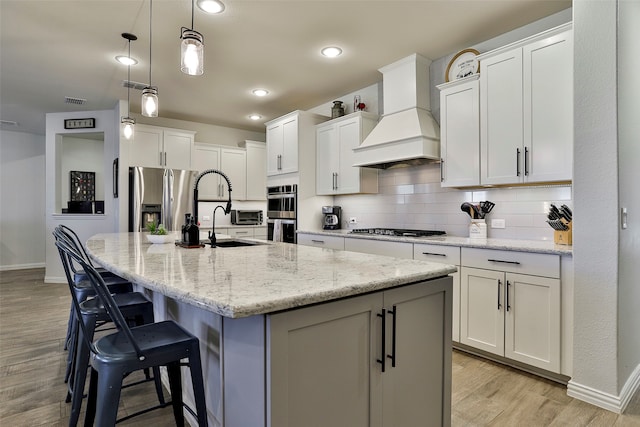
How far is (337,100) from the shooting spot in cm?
484

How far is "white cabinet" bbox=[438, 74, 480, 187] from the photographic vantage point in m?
3.07

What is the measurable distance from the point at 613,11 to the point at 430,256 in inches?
75.4

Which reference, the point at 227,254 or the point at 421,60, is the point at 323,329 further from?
the point at 421,60

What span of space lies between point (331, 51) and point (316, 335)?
305 centimetres

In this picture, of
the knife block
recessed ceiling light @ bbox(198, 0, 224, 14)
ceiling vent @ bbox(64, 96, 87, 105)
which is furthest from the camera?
ceiling vent @ bbox(64, 96, 87, 105)

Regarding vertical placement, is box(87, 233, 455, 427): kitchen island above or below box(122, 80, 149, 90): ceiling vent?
below

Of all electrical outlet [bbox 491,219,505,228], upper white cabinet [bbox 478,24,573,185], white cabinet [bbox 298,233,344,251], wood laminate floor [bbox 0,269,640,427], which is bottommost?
wood laminate floor [bbox 0,269,640,427]

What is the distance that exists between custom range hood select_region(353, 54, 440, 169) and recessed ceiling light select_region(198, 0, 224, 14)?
70.9 inches

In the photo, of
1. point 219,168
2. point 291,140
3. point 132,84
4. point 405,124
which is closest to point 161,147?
point 219,168

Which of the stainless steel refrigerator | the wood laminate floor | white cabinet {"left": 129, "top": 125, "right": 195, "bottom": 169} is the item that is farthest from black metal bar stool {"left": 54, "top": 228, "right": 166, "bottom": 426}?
white cabinet {"left": 129, "top": 125, "right": 195, "bottom": 169}

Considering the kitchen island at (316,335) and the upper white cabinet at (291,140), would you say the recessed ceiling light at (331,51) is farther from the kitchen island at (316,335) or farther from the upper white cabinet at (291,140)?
the kitchen island at (316,335)

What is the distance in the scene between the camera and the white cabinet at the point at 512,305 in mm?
2350

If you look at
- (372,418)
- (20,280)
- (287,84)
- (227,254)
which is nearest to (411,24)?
(287,84)

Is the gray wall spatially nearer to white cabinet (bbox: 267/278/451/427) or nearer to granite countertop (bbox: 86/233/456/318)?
granite countertop (bbox: 86/233/456/318)
